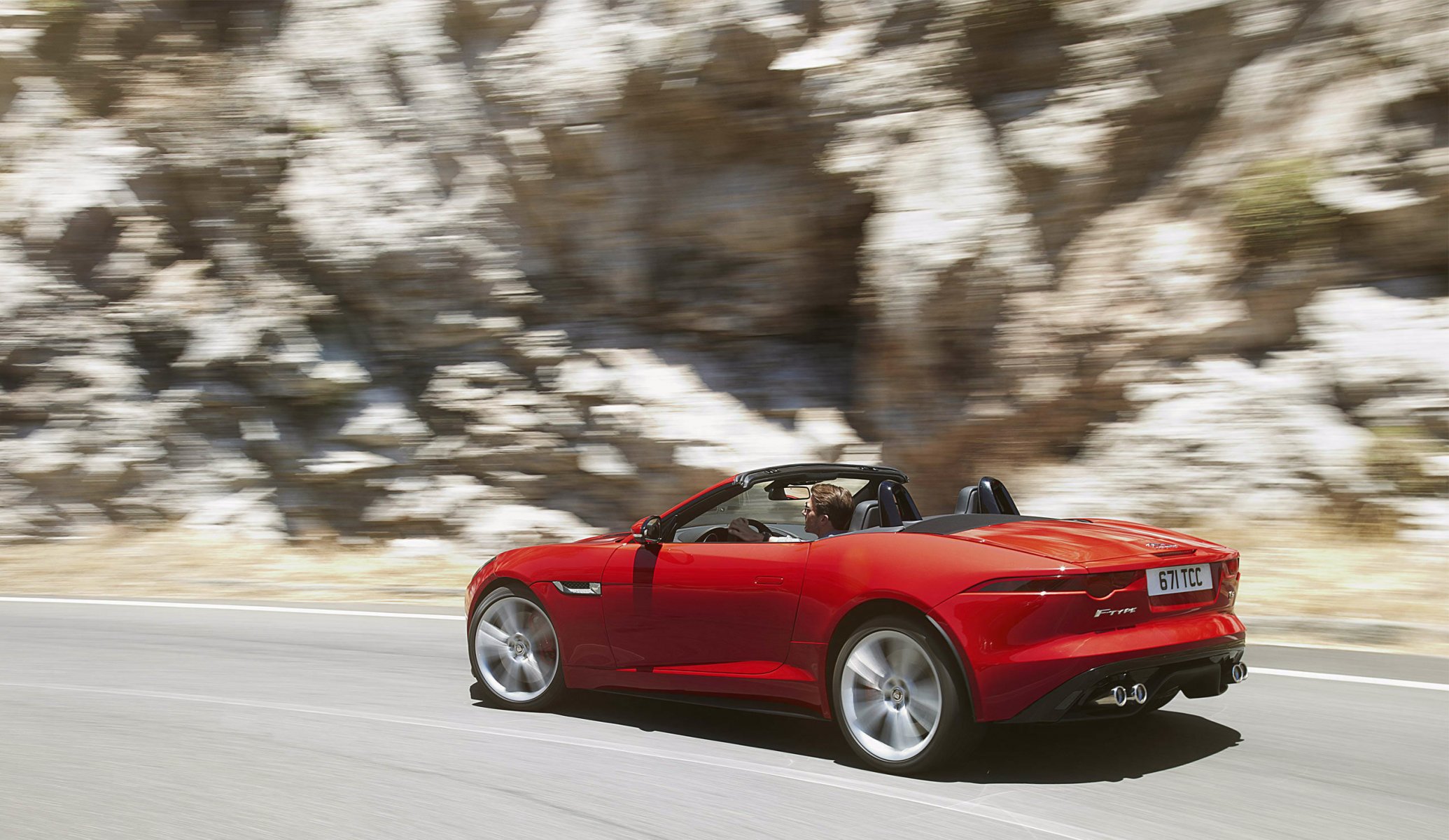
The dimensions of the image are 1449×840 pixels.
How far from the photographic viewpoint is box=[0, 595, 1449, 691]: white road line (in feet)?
19.0

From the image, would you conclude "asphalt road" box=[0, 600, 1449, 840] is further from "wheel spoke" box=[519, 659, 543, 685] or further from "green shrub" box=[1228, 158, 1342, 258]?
"green shrub" box=[1228, 158, 1342, 258]

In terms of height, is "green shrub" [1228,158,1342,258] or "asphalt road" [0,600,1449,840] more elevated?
"green shrub" [1228,158,1342,258]

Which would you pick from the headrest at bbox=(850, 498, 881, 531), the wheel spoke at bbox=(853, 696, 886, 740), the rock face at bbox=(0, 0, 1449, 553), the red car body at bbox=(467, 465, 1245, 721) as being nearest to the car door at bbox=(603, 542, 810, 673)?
the red car body at bbox=(467, 465, 1245, 721)

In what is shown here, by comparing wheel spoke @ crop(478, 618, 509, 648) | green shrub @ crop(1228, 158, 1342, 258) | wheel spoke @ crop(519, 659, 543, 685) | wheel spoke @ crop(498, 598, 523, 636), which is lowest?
wheel spoke @ crop(519, 659, 543, 685)

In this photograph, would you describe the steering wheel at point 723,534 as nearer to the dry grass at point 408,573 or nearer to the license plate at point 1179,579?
the license plate at point 1179,579

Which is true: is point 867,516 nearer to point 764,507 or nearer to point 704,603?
point 704,603

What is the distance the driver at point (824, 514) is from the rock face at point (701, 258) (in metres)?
5.55

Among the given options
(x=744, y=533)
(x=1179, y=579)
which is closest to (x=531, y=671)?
(x=744, y=533)

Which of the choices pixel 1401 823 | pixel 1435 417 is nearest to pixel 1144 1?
pixel 1435 417

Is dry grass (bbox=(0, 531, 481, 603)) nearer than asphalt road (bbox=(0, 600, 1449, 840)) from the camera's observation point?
No

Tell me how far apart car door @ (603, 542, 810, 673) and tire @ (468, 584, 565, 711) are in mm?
521

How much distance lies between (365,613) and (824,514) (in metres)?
5.39

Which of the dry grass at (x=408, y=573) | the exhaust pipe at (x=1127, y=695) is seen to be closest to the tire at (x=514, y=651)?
the exhaust pipe at (x=1127, y=695)

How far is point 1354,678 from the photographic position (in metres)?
5.90
